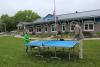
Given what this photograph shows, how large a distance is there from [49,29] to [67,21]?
581 cm

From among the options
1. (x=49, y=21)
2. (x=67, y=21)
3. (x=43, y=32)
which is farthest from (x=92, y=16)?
(x=43, y=32)

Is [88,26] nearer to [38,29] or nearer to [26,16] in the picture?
[38,29]

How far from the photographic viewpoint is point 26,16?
89688 millimetres

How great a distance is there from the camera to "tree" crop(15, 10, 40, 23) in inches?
3366

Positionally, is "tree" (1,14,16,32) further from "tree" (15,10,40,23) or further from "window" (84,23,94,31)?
"window" (84,23,94,31)

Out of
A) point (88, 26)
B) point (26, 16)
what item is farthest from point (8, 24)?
point (88, 26)

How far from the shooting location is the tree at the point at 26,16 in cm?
8550

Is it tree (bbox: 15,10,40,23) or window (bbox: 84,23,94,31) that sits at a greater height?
tree (bbox: 15,10,40,23)

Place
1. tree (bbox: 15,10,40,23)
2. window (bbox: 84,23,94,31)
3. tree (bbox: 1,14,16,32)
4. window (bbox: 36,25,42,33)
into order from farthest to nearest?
tree (bbox: 15,10,40,23)
tree (bbox: 1,14,16,32)
window (bbox: 36,25,42,33)
window (bbox: 84,23,94,31)

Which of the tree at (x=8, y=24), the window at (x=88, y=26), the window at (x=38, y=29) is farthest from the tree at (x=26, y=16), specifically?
the window at (x=88, y=26)

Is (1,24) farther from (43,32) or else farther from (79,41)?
(79,41)

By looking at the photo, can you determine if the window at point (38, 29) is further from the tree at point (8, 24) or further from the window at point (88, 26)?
the tree at point (8, 24)

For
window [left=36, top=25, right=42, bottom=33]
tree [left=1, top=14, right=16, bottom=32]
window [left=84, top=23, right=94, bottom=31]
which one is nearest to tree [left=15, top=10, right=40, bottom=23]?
tree [left=1, top=14, right=16, bottom=32]

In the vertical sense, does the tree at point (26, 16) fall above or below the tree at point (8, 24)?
above
